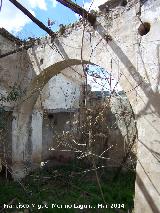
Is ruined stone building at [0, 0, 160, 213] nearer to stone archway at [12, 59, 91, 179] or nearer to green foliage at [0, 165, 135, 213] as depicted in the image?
stone archway at [12, 59, 91, 179]

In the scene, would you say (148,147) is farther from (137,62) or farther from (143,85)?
(137,62)

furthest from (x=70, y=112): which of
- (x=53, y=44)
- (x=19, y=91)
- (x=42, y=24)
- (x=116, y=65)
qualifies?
(x=116, y=65)

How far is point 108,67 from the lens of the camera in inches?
236

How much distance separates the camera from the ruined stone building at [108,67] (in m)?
5.10

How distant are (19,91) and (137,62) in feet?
14.1

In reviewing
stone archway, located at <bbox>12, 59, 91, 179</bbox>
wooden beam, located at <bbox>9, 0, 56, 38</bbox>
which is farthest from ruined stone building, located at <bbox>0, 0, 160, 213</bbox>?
wooden beam, located at <bbox>9, 0, 56, 38</bbox>

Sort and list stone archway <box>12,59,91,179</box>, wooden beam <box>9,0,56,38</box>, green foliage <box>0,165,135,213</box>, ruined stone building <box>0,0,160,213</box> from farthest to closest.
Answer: stone archway <box>12,59,91,179</box> → green foliage <box>0,165,135,213</box> → wooden beam <box>9,0,56,38</box> → ruined stone building <box>0,0,160,213</box>

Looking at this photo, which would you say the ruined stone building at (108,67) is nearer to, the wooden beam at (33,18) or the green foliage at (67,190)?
the wooden beam at (33,18)

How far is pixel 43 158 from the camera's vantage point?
11.3 meters

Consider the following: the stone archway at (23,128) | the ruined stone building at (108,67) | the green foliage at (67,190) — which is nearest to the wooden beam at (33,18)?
the ruined stone building at (108,67)

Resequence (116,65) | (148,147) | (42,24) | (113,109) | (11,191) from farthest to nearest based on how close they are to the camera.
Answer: (113,109) → (11,191) → (42,24) → (116,65) → (148,147)

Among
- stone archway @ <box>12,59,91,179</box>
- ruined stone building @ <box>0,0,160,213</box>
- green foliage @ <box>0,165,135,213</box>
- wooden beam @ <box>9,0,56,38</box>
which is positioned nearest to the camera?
ruined stone building @ <box>0,0,160,213</box>

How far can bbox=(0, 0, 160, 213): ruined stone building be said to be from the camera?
201 inches

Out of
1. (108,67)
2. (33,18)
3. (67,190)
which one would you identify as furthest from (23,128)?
(108,67)
